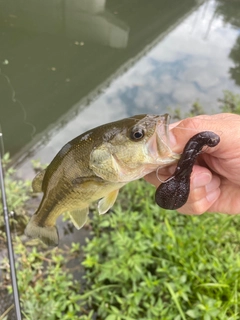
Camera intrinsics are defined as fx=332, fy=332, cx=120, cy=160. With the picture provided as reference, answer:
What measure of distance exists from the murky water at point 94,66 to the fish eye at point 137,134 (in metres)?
2.56

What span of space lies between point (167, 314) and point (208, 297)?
0.31 meters

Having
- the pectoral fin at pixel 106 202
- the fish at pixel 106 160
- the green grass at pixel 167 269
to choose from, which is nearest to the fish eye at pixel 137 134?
the fish at pixel 106 160

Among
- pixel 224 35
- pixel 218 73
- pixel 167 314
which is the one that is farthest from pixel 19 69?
pixel 224 35

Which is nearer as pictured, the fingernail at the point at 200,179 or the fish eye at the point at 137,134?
the fish eye at the point at 137,134

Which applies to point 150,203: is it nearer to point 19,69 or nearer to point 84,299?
point 84,299

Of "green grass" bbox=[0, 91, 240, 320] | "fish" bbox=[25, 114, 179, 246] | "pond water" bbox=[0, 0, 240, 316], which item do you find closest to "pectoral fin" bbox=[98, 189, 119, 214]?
"fish" bbox=[25, 114, 179, 246]

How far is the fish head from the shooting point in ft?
4.09

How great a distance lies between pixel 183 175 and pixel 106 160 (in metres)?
0.30

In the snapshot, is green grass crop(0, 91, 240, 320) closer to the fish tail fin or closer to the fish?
the fish tail fin

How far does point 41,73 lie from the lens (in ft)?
16.4

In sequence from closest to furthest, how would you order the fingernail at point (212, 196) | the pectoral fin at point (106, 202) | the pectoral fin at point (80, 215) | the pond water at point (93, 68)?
the pectoral fin at point (106, 202), the pectoral fin at point (80, 215), the fingernail at point (212, 196), the pond water at point (93, 68)

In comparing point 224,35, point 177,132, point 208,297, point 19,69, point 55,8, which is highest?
point 224,35

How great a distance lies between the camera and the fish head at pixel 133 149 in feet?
4.09

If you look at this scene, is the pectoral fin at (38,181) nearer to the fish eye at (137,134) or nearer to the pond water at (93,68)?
the fish eye at (137,134)
